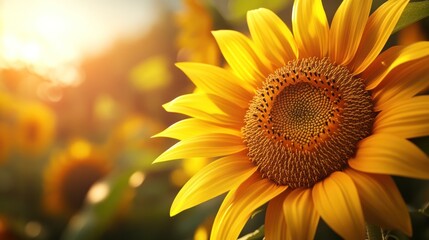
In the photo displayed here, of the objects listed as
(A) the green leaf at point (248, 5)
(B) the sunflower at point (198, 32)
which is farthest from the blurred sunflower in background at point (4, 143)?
(A) the green leaf at point (248, 5)

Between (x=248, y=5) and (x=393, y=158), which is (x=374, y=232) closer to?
(x=393, y=158)

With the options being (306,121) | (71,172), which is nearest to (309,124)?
(306,121)

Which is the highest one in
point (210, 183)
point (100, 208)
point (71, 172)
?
point (71, 172)

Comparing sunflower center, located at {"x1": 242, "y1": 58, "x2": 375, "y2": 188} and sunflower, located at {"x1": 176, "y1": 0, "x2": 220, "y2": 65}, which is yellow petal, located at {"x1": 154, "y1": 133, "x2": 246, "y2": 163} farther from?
sunflower, located at {"x1": 176, "y1": 0, "x2": 220, "y2": 65}

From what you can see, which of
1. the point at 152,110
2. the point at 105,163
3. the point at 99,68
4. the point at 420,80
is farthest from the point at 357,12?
the point at 99,68

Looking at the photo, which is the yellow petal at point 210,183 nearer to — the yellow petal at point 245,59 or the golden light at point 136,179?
the yellow petal at point 245,59

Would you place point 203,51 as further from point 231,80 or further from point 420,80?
point 420,80
